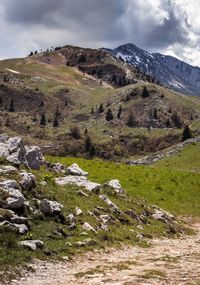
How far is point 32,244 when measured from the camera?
22.1 meters

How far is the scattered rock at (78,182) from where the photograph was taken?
117ft

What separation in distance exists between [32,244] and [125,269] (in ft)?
15.2

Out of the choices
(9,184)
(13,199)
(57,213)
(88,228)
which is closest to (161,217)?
(88,228)

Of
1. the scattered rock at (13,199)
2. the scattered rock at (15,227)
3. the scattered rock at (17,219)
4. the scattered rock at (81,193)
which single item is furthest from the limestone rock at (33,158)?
the scattered rock at (15,227)

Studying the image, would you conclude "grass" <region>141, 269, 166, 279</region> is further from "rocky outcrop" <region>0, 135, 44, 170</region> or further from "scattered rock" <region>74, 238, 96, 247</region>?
"rocky outcrop" <region>0, 135, 44, 170</region>

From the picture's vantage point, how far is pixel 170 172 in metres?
57.5

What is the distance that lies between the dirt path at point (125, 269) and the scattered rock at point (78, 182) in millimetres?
9019

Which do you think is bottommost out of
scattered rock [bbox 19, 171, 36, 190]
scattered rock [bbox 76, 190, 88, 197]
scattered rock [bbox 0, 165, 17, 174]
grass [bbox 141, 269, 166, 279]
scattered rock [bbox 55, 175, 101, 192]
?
grass [bbox 141, 269, 166, 279]

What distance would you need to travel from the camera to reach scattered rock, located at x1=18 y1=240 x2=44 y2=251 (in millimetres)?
21891

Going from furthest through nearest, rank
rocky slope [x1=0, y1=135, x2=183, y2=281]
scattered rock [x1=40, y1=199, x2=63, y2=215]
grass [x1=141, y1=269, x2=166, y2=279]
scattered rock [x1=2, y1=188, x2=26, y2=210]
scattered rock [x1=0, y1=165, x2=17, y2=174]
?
scattered rock [x1=0, y1=165, x2=17, y2=174], scattered rock [x1=40, y1=199, x2=63, y2=215], scattered rock [x1=2, y1=188, x2=26, y2=210], rocky slope [x1=0, y1=135, x2=183, y2=281], grass [x1=141, y1=269, x2=166, y2=279]

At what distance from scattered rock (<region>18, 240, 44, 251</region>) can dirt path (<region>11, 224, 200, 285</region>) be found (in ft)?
4.18

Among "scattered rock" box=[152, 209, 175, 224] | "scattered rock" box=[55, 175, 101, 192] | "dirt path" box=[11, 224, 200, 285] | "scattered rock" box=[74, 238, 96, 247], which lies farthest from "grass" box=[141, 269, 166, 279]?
"scattered rock" box=[152, 209, 175, 224]

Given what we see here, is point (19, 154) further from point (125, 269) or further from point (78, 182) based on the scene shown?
point (125, 269)

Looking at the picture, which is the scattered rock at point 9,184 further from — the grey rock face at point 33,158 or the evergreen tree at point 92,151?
the evergreen tree at point 92,151
